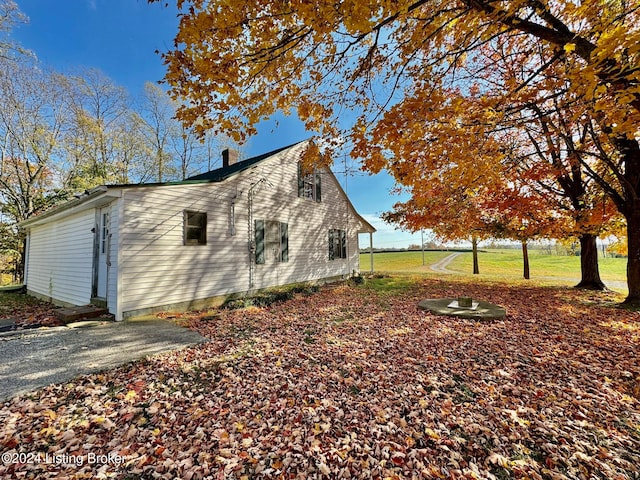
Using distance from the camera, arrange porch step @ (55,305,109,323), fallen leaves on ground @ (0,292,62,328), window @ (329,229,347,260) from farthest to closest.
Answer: window @ (329,229,347,260)
fallen leaves on ground @ (0,292,62,328)
porch step @ (55,305,109,323)

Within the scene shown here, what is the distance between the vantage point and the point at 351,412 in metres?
2.80


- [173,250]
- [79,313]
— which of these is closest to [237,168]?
[173,250]

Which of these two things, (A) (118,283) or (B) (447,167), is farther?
(B) (447,167)

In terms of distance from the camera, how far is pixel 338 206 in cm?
1419

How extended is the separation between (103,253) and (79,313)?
1.61 meters

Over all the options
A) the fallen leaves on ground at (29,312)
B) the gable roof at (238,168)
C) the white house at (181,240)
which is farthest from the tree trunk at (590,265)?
the fallen leaves on ground at (29,312)

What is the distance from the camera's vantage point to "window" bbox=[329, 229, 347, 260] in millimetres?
13508

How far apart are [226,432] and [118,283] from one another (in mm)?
5360

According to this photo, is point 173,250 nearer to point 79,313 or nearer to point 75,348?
point 79,313

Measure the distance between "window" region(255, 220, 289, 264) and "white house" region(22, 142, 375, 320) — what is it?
0.04m

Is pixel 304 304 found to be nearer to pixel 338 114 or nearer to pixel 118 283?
Answer: pixel 118 283

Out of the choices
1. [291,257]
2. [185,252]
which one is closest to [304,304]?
[291,257]

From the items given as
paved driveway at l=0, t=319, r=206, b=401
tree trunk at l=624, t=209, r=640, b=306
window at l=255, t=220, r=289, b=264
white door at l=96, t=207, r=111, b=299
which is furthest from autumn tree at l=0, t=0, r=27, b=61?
tree trunk at l=624, t=209, r=640, b=306

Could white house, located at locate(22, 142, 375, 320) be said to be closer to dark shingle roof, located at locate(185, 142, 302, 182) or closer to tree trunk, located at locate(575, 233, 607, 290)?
dark shingle roof, located at locate(185, 142, 302, 182)
